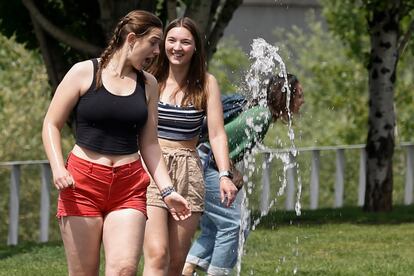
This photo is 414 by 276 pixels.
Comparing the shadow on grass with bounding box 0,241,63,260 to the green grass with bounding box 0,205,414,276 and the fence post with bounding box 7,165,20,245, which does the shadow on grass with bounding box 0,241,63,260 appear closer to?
the green grass with bounding box 0,205,414,276

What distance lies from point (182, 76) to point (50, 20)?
32.0 ft

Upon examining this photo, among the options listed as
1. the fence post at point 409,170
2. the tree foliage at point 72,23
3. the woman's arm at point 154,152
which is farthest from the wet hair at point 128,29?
the fence post at point 409,170

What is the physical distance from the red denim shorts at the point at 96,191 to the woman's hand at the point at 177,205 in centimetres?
35

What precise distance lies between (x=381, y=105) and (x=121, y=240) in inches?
515

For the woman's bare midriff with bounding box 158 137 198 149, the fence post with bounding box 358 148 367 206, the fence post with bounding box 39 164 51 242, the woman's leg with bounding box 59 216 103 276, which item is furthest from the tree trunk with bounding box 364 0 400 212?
the woman's leg with bounding box 59 216 103 276

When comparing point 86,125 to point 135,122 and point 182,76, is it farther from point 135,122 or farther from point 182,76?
point 182,76

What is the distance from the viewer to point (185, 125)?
8672mm

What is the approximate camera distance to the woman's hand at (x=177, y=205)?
7.84 m

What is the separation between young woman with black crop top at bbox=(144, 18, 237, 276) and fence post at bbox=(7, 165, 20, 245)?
31.6 ft

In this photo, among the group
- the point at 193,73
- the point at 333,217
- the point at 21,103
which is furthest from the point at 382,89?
the point at 21,103

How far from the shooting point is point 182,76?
877 centimetres

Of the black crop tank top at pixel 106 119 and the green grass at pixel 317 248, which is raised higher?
the black crop tank top at pixel 106 119

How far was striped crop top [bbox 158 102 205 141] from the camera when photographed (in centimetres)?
864

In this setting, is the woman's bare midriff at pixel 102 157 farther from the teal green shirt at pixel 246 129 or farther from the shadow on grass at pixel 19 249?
the shadow on grass at pixel 19 249
